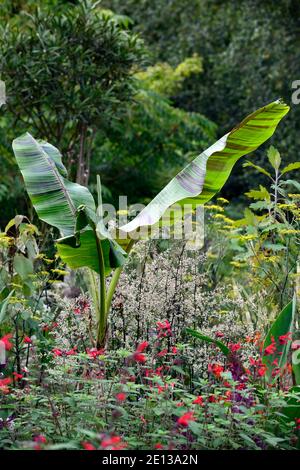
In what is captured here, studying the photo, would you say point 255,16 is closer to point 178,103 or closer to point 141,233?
point 178,103

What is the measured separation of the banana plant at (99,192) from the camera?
16.1 ft

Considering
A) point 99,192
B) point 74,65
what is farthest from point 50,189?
point 74,65

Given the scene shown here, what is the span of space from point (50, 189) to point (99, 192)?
348 mm

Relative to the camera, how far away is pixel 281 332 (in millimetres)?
4320

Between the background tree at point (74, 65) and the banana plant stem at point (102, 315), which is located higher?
the background tree at point (74, 65)

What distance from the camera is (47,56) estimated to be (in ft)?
34.3

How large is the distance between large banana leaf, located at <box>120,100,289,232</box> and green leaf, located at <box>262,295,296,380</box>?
3.87ft

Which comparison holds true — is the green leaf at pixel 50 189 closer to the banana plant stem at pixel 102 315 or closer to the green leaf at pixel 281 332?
the banana plant stem at pixel 102 315

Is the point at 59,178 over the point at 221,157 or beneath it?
beneath

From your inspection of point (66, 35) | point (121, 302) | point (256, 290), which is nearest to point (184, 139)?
point (66, 35)

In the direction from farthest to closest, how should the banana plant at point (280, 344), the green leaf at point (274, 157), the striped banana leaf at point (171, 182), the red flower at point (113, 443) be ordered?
1. the green leaf at point (274, 157)
2. the striped banana leaf at point (171, 182)
3. the banana plant at point (280, 344)
4. the red flower at point (113, 443)

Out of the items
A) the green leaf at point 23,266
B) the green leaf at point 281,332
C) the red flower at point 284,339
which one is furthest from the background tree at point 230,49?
the red flower at point 284,339

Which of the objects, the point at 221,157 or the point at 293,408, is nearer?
the point at 293,408

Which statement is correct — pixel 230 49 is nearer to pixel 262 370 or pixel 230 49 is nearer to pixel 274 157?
pixel 274 157
